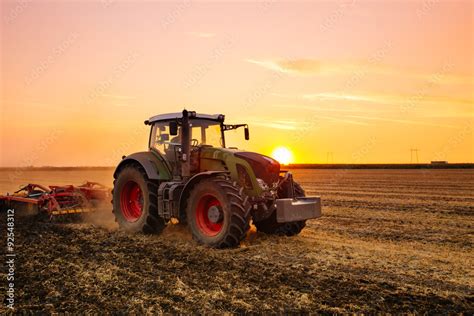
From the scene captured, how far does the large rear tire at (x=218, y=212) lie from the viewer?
7867mm

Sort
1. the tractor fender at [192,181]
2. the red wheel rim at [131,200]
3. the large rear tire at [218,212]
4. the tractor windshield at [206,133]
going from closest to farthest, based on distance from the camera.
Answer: the large rear tire at [218,212] → the tractor fender at [192,181] → the tractor windshield at [206,133] → the red wheel rim at [131,200]

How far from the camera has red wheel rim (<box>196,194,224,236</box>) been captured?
8.45 metres

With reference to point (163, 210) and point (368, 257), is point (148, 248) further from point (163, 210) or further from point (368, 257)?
point (368, 257)

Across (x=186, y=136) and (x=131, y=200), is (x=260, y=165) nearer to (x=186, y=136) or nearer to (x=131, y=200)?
(x=186, y=136)

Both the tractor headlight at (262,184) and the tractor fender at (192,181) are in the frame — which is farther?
the tractor headlight at (262,184)

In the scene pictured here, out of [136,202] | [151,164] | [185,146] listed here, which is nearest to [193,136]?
[185,146]

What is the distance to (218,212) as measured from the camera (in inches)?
325

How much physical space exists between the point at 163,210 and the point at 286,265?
10.8 feet

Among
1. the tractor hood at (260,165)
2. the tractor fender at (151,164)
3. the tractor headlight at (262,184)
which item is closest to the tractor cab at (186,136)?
the tractor fender at (151,164)

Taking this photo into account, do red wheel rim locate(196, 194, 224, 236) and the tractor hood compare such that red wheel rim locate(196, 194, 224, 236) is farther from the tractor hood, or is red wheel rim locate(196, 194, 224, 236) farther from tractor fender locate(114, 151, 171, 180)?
tractor fender locate(114, 151, 171, 180)

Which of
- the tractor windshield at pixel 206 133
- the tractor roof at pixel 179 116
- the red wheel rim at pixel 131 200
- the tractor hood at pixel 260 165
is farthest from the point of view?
the red wheel rim at pixel 131 200

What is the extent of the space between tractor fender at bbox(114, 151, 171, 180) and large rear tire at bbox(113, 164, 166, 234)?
0.21m

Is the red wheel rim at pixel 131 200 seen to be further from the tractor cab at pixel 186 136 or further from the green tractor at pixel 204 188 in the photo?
the tractor cab at pixel 186 136

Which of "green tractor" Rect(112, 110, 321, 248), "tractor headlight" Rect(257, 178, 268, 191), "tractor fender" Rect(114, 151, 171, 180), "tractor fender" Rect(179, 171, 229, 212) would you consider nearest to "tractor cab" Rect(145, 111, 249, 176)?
"green tractor" Rect(112, 110, 321, 248)
